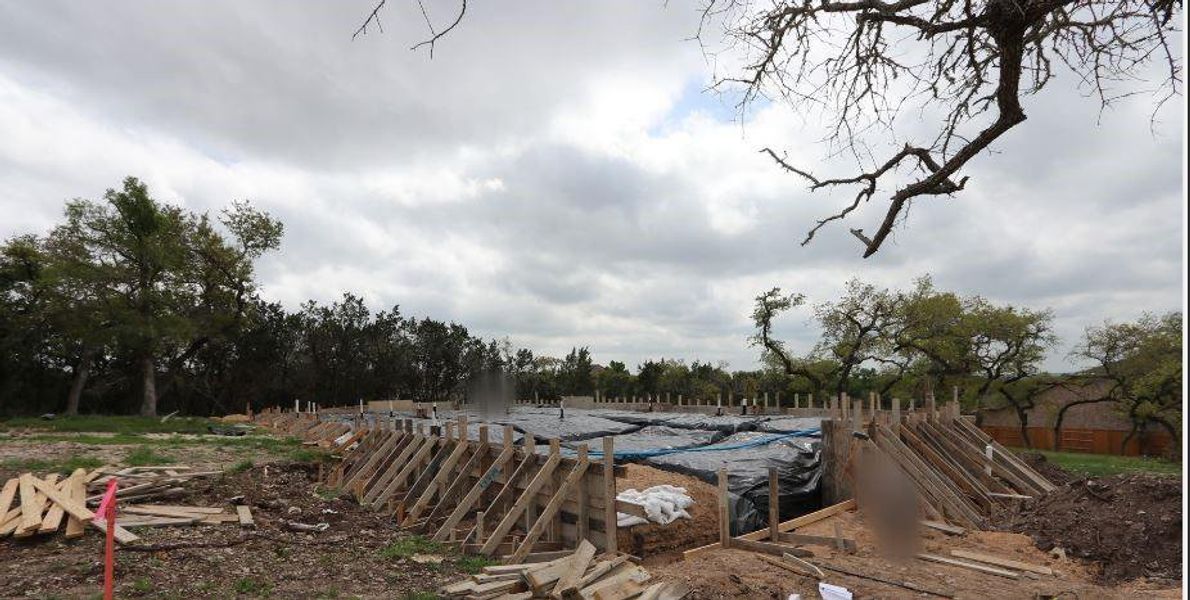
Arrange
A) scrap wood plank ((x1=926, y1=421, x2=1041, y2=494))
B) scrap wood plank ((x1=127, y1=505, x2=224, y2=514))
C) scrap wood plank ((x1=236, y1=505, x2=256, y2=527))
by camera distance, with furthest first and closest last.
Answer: scrap wood plank ((x1=926, y1=421, x2=1041, y2=494)) → scrap wood plank ((x1=127, y1=505, x2=224, y2=514)) → scrap wood plank ((x1=236, y1=505, x2=256, y2=527))

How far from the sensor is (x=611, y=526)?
796 cm

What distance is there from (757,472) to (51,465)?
12093mm

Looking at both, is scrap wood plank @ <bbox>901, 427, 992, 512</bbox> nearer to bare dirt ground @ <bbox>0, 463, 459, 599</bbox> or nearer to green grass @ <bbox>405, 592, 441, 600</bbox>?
bare dirt ground @ <bbox>0, 463, 459, 599</bbox>

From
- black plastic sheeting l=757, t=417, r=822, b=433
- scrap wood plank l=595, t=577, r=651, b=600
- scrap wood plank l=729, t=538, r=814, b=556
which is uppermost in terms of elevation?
black plastic sheeting l=757, t=417, r=822, b=433

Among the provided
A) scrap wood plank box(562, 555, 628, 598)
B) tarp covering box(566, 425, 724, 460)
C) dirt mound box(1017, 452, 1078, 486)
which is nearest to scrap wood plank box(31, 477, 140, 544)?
scrap wood plank box(562, 555, 628, 598)

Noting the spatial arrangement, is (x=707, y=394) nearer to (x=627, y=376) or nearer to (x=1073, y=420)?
(x=627, y=376)

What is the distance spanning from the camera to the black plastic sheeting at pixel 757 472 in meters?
10.2

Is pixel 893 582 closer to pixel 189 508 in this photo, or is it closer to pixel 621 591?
pixel 621 591

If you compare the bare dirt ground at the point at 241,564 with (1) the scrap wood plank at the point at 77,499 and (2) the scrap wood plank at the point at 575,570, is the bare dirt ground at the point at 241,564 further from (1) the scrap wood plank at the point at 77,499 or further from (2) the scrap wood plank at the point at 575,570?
(2) the scrap wood plank at the point at 575,570

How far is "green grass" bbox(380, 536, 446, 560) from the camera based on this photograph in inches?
340

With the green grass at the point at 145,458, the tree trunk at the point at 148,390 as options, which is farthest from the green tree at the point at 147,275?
the green grass at the point at 145,458

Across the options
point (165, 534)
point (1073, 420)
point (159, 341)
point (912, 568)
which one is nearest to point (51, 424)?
point (159, 341)

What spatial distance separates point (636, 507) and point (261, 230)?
36421mm

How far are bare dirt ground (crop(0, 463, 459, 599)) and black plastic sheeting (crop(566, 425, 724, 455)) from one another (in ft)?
17.3
